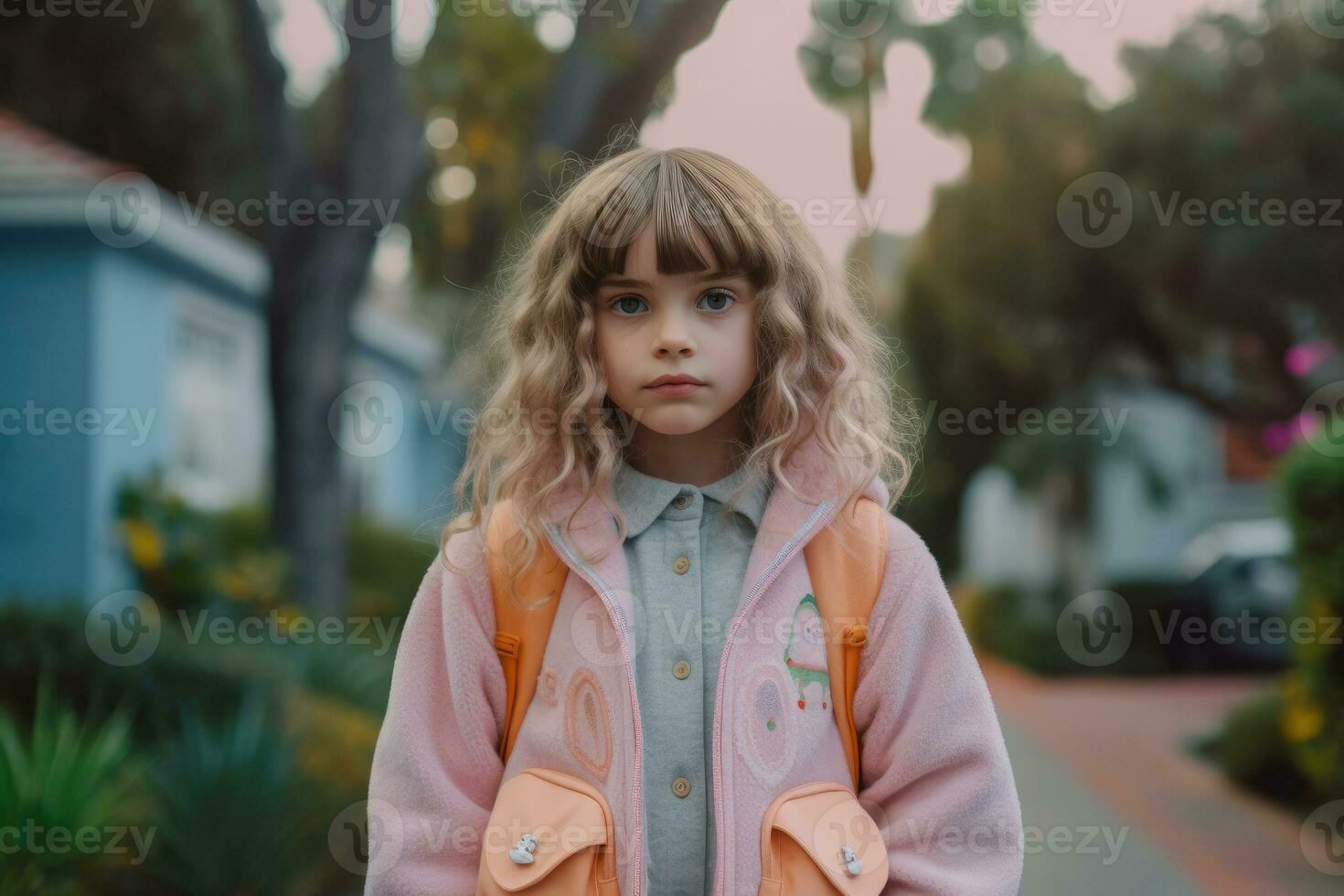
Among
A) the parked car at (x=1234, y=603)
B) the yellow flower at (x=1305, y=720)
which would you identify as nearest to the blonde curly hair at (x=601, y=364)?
the yellow flower at (x=1305, y=720)

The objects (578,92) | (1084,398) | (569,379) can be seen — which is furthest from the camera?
(1084,398)

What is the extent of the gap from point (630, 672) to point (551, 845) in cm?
28

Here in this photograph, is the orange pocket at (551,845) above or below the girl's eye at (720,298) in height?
below

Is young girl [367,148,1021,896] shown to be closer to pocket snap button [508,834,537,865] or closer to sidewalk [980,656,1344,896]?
pocket snap button [508,834,537,865]

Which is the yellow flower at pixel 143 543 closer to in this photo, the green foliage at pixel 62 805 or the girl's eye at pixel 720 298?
the green foliage at pixel 62 805

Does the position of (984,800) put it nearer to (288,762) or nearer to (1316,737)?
(288,762)

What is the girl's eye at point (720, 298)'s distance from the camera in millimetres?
2072

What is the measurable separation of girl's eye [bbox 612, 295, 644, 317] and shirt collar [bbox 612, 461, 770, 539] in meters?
0.29

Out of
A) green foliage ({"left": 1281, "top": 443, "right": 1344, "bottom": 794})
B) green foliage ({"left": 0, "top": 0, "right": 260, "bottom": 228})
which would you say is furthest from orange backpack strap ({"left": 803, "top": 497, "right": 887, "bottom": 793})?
green foliage ({"left": 0, "top": 0, "right": 260, "bottom": 228})

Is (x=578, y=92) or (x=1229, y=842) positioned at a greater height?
(x=578, y=92)

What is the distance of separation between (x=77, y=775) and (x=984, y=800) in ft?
12.1

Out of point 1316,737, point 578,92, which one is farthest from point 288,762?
point 1316,737

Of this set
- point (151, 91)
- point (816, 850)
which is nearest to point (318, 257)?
point (816, 850)

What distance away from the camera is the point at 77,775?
4.57 meters
